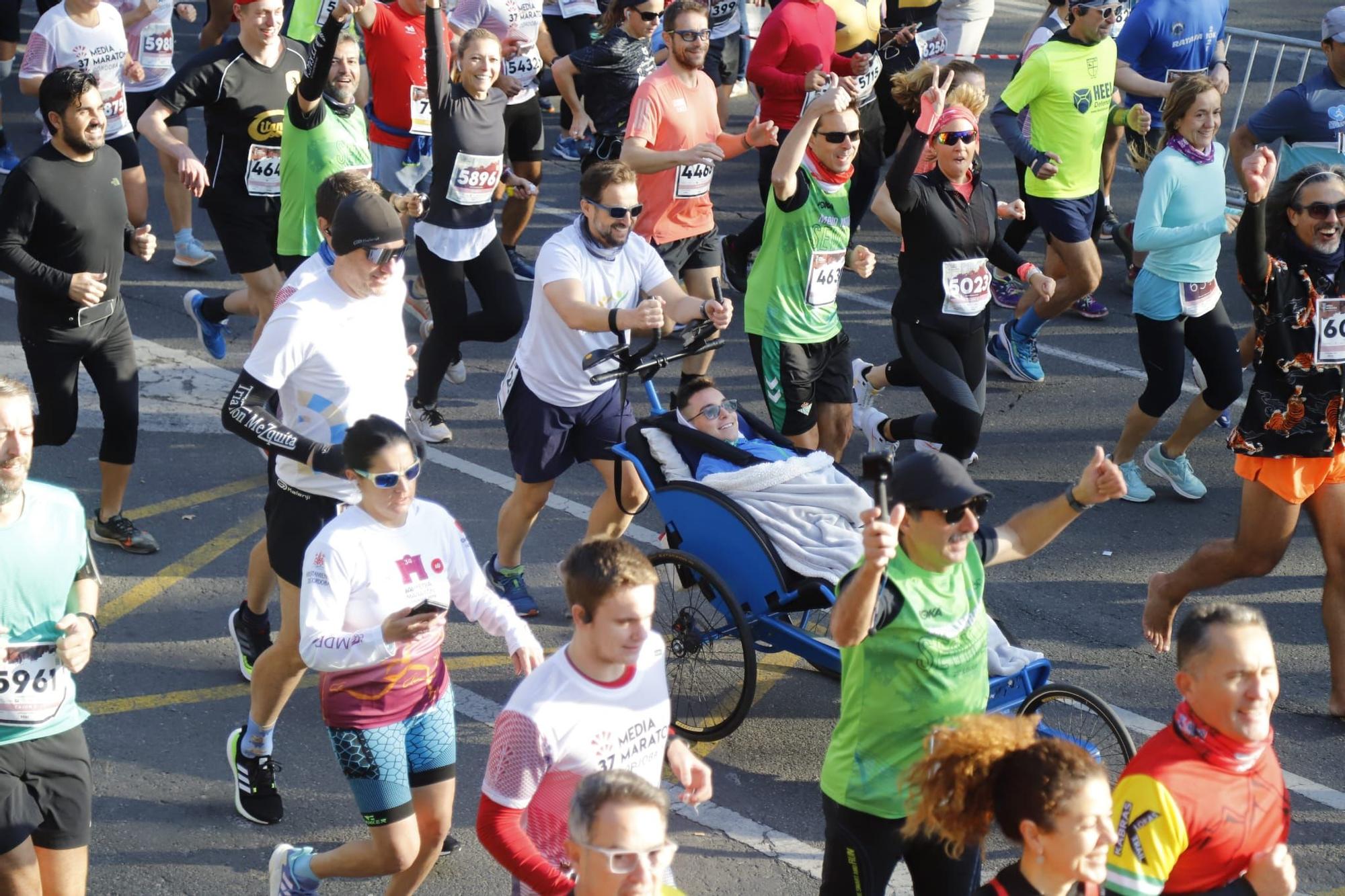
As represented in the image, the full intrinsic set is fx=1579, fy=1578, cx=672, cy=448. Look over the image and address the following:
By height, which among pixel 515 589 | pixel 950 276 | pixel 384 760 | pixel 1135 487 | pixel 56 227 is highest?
pixel 56 227

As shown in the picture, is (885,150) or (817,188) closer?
(817,188)

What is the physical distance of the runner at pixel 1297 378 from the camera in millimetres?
5742

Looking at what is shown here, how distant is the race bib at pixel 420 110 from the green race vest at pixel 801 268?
8.91ft

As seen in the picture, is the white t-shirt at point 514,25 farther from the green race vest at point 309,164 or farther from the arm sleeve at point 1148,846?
the arm sleeve at point 1148,846

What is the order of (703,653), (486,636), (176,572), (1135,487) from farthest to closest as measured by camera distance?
(1135,487)
(176,572)
(486,636)
(703,653)

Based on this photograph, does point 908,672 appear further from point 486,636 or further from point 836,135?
point 836,135

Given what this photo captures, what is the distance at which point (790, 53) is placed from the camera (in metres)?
9.70

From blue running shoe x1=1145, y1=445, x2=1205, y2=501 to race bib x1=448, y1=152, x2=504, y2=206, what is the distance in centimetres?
370

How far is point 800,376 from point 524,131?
12.5 feet

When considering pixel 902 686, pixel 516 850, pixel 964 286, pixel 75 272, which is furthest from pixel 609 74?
pixel 516 850

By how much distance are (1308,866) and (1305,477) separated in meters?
1.46

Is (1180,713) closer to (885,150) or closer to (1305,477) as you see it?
(1305,477)

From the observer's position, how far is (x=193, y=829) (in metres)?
5.23

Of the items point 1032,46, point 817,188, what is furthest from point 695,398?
point 1032,46
